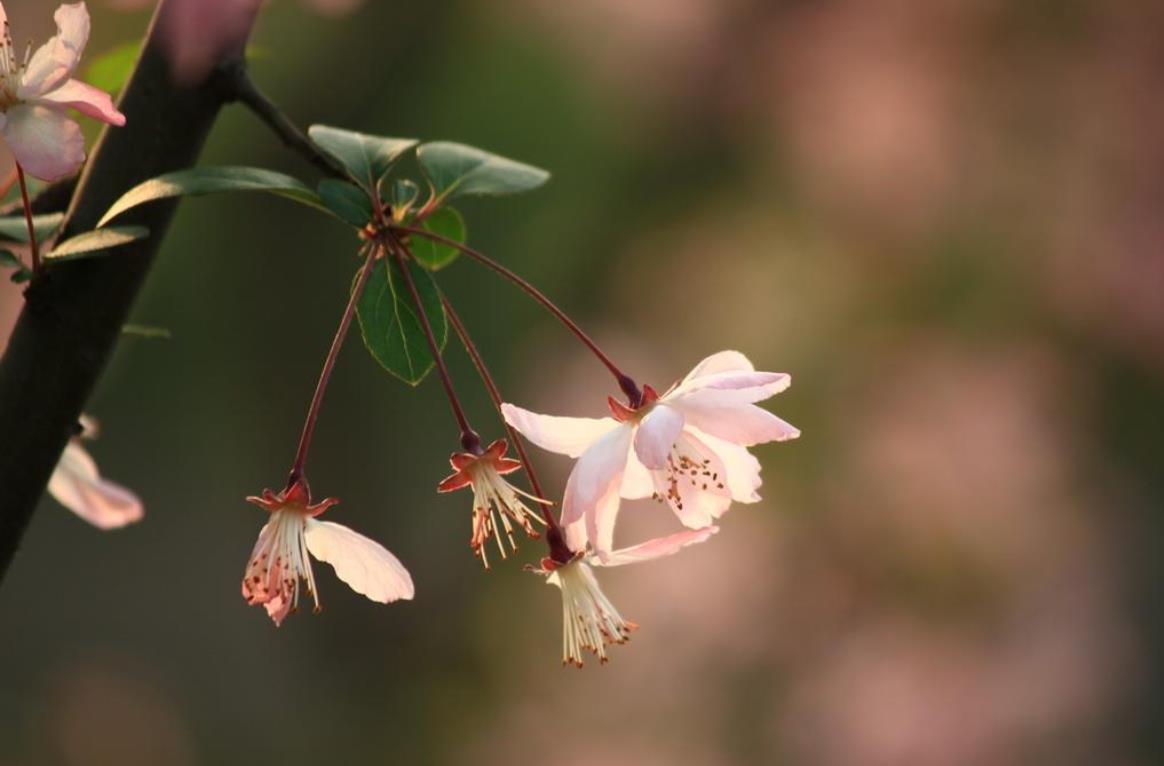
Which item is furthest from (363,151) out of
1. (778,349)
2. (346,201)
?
(778,349)

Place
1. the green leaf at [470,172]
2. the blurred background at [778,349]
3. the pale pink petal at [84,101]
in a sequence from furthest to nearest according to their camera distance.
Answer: the blurred background at [778,349]
the green leaf at [470,172]
the pale pink petal at [84,101]

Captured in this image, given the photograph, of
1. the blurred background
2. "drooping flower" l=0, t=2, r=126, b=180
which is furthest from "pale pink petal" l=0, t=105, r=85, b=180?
the blurred background

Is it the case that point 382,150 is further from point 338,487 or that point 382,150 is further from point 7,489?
point 338,487

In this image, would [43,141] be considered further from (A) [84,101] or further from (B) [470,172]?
(B) [470,172]

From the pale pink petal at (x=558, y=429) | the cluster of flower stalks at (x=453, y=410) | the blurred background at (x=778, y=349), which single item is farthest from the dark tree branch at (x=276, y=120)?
the blurred background at (x=778, y=349)

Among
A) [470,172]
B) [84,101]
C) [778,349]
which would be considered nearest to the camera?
[84,101]

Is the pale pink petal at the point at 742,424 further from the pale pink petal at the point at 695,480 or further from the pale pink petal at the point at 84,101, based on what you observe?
the pale pink petal at the point at 84,101

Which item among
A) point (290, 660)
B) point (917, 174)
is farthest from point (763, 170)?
point (290, 660)

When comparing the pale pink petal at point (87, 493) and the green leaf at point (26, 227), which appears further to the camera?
the pale pink petal at point (87, 493)
